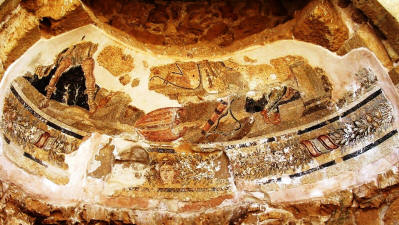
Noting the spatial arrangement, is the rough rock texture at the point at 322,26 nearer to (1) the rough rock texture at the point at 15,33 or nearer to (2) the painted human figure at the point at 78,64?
(2) the painted human figure at the point at 78,64

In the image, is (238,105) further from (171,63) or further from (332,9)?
(332,9)

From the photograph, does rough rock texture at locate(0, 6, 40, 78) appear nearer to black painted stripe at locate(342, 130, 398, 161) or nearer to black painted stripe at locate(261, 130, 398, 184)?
black painted stripe at locate(261, 130, 398, 184)

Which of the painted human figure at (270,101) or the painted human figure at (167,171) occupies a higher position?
the painted human figure at (270,101)

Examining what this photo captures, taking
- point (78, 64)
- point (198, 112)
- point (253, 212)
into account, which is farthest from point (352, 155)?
point (78, 64)

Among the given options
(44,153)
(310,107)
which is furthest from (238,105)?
(44,153)

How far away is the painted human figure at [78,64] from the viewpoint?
18.7 feet

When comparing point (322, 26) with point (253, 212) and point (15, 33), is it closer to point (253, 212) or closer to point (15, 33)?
point (253, 212)

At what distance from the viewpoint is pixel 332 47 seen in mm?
5723

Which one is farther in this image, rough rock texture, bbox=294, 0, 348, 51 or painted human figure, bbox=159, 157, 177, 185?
painted human figure, bbox=159, 157, 177, 185

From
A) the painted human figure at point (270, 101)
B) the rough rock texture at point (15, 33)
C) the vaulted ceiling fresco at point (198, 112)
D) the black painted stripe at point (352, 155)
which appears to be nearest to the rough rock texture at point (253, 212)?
the vaulted ceiling fresco at point (198, 112)

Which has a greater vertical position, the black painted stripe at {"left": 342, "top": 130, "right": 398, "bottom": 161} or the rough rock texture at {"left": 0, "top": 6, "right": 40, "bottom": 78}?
the rough rock texture at {"left": 0, "top": 6, "right": 40, "bottom": 78}

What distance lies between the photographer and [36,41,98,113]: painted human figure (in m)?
5.70

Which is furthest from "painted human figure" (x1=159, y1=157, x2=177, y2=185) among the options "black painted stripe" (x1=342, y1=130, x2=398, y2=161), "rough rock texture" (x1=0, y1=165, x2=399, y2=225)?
"black painted stripe" (x1=342, y1=130, x2=398, y2=161)

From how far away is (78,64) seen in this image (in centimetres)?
583
